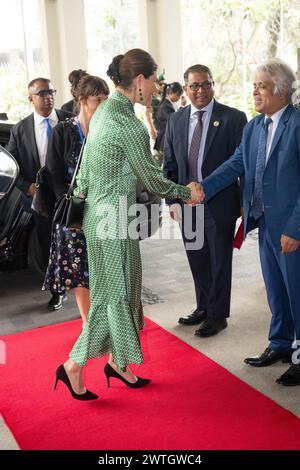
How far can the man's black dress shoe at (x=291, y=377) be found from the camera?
3.24 metres

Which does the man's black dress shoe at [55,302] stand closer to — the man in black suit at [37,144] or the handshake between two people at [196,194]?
the man in black suit at [37,144]

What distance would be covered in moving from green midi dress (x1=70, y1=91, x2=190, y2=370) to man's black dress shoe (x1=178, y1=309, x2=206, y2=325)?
1129 mm

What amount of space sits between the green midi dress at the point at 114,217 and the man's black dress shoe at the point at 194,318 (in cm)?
113

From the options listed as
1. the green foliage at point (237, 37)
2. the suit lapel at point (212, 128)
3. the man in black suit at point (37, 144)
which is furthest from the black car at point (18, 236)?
the green foliage at point (237, 37)

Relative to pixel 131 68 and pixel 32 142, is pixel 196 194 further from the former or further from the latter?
pixel 32 142

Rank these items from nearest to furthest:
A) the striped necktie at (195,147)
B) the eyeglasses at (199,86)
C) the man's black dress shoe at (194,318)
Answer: the eyeglasses at (199,86)
the striped necktie at (195,147)
the man's black dress shoe at (194,318)

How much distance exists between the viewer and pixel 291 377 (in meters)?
3.26

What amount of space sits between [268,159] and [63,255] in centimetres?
130

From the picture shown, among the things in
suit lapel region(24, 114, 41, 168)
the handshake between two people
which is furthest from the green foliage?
the handshake between two people

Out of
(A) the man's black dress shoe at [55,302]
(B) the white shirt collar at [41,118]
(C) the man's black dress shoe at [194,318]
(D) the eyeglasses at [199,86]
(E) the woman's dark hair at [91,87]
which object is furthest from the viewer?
(B) the white shirt collar at [41,118]

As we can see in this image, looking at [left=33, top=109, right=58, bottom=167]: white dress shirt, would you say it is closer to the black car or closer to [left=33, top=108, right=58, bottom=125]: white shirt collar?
[left=33, top=108, right=58, bottom=125]: white shirt collar

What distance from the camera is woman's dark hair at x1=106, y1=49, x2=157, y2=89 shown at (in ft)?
9.55
